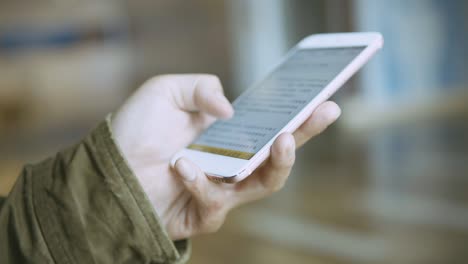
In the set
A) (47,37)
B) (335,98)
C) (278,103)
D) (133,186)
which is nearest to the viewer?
(133,186)

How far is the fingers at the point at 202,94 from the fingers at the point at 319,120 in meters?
0.12

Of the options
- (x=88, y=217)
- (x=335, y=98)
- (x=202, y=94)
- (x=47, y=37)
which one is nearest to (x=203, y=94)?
(x=202, y=94)

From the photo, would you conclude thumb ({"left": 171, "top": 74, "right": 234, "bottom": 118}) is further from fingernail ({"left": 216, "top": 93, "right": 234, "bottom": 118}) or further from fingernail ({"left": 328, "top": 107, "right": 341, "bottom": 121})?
fingernail ({"left": 328, "top": 107, "right": 341, "bottom": 121})

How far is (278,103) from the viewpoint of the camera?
0.77 m

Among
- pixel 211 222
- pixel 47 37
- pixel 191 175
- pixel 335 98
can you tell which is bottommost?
pixel 335 98

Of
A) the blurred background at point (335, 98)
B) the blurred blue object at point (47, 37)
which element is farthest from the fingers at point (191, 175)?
the blurred blue object at point (47, 37)

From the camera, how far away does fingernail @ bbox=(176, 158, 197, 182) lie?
2.22ft

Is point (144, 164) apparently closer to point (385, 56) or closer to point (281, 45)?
point (385, 56)

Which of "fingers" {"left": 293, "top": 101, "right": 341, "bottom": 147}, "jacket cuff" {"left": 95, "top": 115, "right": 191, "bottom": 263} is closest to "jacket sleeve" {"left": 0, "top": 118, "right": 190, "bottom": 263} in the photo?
"jacket cuff" {"left": 95, "top": 115, "right": 191, "bottom": 263}

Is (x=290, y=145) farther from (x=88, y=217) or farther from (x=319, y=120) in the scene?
(x=88, y=217)

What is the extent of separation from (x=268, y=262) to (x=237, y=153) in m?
1.08

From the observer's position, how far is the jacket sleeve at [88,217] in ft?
2.08

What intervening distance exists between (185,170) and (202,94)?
0.15m

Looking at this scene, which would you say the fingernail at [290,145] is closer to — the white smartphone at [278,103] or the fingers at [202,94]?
the white smartphone at [278,103]
